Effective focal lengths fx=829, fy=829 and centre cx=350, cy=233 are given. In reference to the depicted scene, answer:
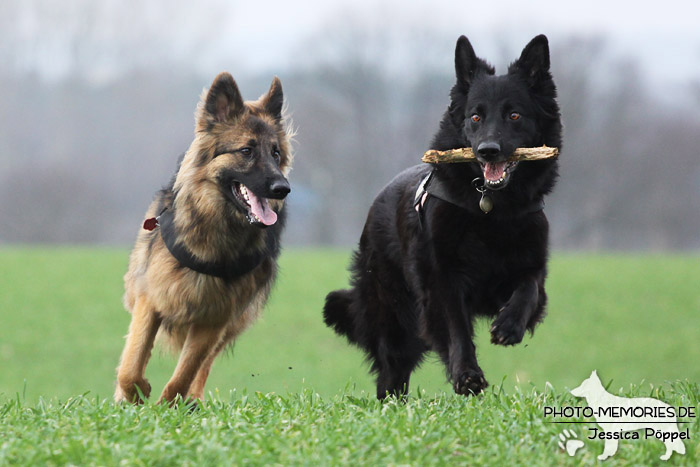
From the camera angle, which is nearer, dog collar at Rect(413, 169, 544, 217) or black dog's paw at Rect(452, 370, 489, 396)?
black dog's paw at Rect(452, 370, 489, 396)

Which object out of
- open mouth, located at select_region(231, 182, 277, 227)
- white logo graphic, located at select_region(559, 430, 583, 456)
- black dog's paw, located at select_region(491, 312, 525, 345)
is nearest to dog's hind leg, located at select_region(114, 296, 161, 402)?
open mouth, located at select_region(231, 182, 277, 227)

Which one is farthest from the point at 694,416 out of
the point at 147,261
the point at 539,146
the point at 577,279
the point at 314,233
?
the point at 314,233

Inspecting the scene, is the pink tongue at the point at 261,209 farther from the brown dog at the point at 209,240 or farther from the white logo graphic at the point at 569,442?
the white logo graphic at the point at 569,442

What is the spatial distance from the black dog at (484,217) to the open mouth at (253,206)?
1.01 meters

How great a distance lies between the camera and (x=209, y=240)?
226 inches

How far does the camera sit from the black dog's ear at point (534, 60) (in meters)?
5.36

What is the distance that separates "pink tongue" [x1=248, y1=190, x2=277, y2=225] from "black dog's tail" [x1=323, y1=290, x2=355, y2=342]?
59.8 inches

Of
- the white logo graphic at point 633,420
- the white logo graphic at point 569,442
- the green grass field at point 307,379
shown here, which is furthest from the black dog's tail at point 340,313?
the white logo graphic at point 569,442

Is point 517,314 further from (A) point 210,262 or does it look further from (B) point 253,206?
(A) point 210,262

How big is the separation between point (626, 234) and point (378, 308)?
1262 inches

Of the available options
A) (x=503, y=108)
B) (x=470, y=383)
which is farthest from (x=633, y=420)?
(x=503, y=108)

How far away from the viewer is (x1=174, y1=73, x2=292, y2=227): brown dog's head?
559 cm

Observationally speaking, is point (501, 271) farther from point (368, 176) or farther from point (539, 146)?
point (368, 176)

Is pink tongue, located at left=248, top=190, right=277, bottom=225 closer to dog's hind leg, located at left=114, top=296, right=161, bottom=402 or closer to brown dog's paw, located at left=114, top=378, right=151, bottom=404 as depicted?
dog's hind leg, located at left=114, top=296, right=161, bottom=402
